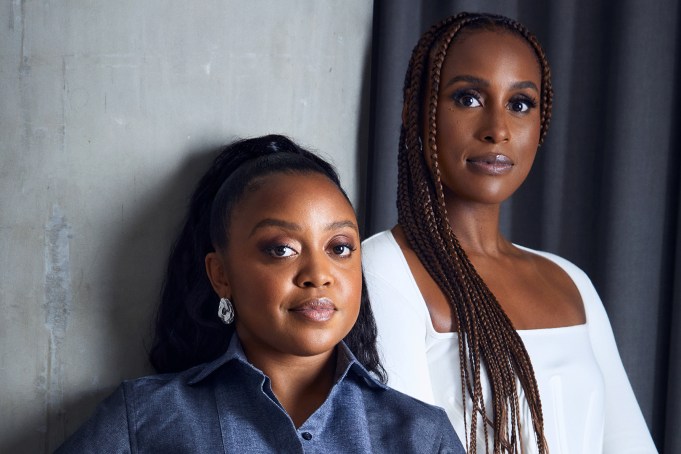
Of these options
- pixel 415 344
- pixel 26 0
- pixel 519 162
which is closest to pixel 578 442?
pixel 415 344

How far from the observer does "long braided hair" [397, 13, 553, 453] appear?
58.7 inches

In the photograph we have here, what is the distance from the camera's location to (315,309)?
4.13ft

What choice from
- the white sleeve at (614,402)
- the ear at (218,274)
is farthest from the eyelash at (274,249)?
the white sleeve at (614,402)

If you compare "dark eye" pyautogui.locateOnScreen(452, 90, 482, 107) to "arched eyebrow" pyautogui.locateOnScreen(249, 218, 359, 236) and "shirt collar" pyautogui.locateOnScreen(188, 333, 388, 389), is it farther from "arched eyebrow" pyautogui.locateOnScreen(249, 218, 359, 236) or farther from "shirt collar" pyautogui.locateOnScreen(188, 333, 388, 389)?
"shirt collar" pyautogui.locateOnScreen(188, 333, 388, 389)

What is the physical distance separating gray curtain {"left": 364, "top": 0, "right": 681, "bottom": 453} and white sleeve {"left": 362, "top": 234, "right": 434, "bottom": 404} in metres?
0.49

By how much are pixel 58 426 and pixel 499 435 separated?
2.39 ft

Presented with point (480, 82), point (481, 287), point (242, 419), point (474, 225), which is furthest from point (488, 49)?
point (242, 419)

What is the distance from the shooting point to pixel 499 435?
1.47 m

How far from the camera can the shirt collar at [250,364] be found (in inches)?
52.0

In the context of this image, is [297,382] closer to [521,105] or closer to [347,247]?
[347,247]

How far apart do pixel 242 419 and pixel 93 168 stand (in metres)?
0.48

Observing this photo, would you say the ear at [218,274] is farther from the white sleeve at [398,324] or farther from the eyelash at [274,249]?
the white sleeve at [398,324]

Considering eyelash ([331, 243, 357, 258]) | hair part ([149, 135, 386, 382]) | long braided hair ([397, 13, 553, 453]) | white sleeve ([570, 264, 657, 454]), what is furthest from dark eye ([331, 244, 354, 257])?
white sleeve ([570, 264, 657, 454])

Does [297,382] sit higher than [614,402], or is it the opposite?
[297,382]
